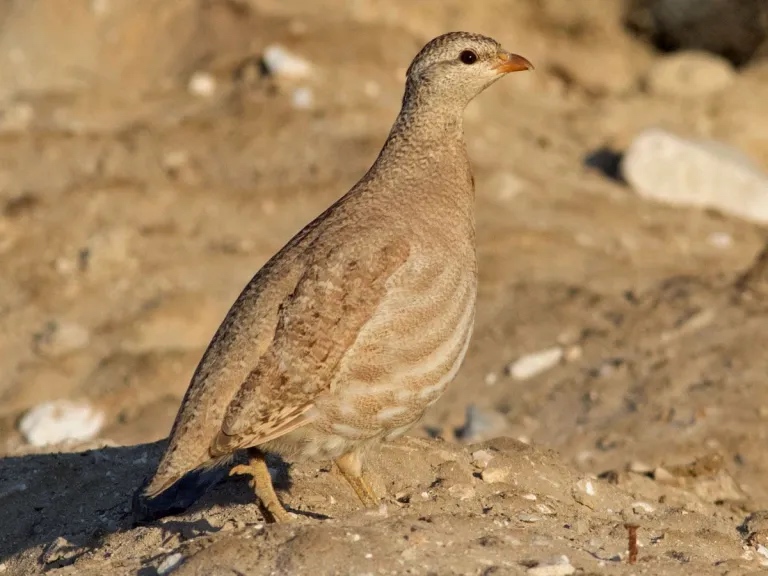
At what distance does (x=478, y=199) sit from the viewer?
14438mm

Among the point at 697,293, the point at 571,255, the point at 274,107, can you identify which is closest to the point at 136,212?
the point at 274,107

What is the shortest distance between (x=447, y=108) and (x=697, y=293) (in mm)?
5645

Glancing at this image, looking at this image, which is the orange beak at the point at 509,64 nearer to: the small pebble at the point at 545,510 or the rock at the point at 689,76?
the small pebble at the point at 545,510

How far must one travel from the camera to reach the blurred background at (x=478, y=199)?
1120 centimetres

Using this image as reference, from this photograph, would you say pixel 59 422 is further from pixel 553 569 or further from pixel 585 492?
pixel 553 569

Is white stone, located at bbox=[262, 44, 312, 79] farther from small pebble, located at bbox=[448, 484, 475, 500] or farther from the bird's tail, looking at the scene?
small pebble, located at bbox=[448, 484, 475, 500]

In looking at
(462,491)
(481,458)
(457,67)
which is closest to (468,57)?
(457,67)

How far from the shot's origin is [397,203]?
23.2 ft

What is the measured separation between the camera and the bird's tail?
23.2 ft

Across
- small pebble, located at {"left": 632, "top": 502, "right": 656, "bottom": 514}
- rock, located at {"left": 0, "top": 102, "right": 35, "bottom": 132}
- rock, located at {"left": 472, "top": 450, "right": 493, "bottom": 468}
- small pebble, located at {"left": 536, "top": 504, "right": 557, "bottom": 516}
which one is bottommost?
small pebble, located at {"left": 632, "top": 502, "right": 656, "bottom": 514}

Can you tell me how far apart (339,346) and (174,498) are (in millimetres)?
1365

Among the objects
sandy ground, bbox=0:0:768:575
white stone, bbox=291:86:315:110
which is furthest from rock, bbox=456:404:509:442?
white stone, bbox=291:86:315:110

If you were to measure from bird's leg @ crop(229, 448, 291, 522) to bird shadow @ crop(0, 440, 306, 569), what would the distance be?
0.27 meters

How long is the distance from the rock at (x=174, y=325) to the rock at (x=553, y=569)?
23.2ft
